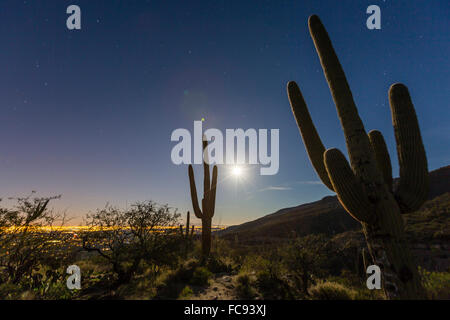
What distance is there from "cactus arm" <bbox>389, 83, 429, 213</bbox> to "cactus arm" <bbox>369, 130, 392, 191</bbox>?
490 millimetres

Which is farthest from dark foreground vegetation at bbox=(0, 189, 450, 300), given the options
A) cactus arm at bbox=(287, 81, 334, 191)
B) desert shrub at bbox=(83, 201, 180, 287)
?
cactus arm at bbox=(287, 81, 334, 191)

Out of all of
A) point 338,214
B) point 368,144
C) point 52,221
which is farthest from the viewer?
point 338,214

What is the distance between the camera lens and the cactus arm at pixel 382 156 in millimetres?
4852

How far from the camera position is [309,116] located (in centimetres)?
612

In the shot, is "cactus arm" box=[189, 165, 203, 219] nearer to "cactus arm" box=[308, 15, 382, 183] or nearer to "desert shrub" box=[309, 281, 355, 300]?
"desert shrub" box=[309, 281, 355, 300]

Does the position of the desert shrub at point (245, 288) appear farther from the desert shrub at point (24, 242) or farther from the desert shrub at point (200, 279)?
the desert shrub at point (24, 242)

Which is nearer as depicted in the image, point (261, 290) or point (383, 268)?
point (383, 268)

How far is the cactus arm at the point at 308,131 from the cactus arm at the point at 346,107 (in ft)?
3.63

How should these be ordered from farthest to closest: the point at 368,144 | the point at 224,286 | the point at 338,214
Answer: the point at 338,214, the point at 224,286, the point at 368,144

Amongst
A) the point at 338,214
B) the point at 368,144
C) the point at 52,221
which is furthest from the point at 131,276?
the point at 338,214

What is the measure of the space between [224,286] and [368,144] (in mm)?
6402

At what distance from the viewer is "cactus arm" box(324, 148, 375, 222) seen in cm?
395

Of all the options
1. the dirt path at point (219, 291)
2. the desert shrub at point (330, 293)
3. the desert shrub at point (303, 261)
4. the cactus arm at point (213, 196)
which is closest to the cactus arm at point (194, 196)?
the cactus arm at point (213, 196)
